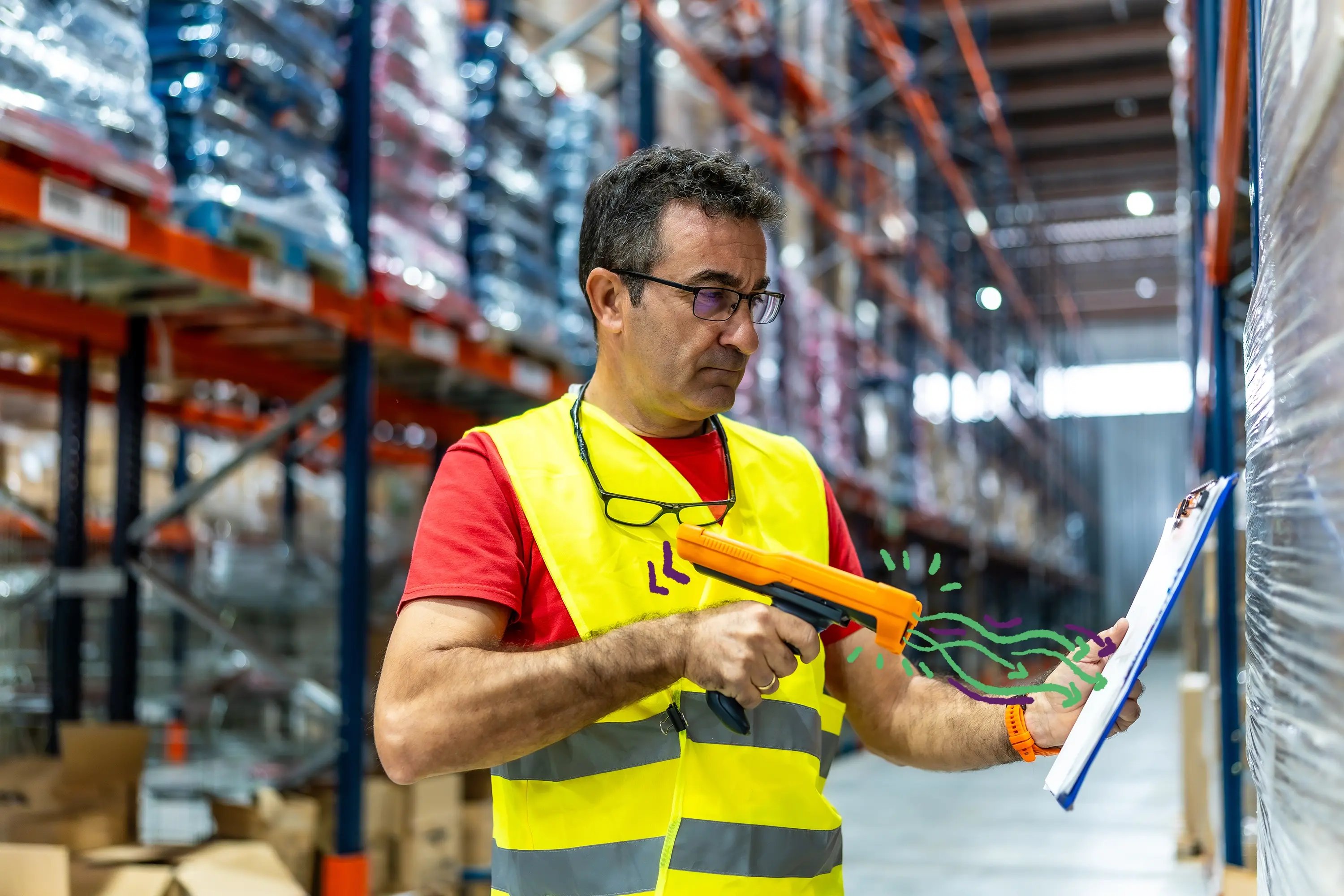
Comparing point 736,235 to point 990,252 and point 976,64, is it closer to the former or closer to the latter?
point 976,64

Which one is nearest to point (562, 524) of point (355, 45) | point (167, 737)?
point (355, 45)

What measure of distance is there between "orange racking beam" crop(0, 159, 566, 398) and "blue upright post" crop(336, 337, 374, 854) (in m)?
0.11

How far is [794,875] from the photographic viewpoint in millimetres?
1703

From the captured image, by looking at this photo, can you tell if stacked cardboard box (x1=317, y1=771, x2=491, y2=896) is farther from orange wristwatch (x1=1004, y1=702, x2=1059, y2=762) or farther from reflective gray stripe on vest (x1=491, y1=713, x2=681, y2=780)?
orange wristwatch (x1=1004, y1=702, x2=1059, y2=762)

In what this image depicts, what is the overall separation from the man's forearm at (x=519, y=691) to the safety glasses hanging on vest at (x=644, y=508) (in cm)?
25

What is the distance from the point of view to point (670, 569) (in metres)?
1.64

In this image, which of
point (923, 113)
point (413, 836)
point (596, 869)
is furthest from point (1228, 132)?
point (923, 113)

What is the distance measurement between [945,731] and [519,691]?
0.62 m

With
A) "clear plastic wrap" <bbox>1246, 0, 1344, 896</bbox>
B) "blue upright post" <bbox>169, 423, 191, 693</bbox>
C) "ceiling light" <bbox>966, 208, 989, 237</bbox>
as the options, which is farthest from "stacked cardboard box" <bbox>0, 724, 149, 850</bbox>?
"ceiling light" <bbox>966, 208, 989, 237</bbox>

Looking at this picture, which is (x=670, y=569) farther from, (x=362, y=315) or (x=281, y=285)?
(x=362, y=315)

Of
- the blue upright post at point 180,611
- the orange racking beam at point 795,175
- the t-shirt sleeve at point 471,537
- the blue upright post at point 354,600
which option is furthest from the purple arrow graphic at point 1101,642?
the orange racking beam at point 795,175

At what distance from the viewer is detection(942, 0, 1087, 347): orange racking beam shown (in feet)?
41.9

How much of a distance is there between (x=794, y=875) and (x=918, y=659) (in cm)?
32

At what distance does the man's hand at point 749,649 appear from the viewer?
Result: 1.41m
